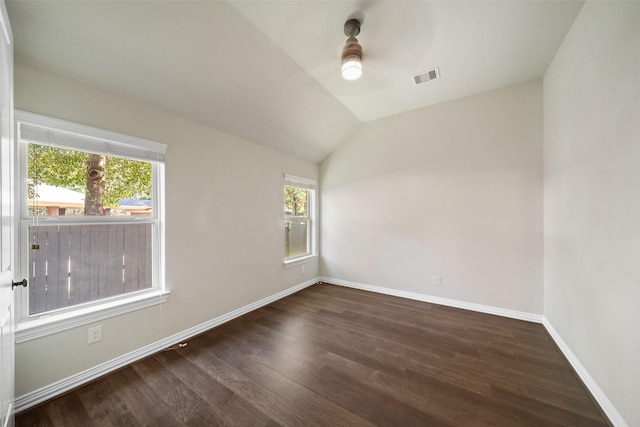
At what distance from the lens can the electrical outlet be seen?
1807 millimetres

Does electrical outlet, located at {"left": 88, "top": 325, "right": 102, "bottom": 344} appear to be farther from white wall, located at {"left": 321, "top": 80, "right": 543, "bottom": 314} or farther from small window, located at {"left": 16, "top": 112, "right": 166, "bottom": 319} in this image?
white wall, located at {"left": 321, "top": 80, "right": 543, "bottom": 314}

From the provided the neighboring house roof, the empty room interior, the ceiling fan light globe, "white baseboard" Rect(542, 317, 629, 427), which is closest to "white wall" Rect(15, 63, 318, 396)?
the empty room interior

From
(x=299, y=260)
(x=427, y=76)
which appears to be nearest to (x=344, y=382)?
(x=299, y=260)

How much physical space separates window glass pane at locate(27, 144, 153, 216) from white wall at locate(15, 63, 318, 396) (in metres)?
0.25

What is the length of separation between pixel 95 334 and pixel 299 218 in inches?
112

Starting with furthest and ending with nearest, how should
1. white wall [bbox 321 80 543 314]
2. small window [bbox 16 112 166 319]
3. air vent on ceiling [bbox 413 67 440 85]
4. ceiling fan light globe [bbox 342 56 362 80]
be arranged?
white wall [bbox 321 80 543 314]
air vent on ceiling [bbox 413 67 440 85]
ceiling fan light globe [bbox 342 56 362 80]
small window [bbox 16 112 166 319]

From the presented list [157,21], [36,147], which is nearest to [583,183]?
[157,21]

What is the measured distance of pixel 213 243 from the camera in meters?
2.66

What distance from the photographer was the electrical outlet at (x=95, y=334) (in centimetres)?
181

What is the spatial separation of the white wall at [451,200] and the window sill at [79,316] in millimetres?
2847

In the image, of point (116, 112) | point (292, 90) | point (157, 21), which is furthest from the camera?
point (292, 90)

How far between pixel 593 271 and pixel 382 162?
2591 mm

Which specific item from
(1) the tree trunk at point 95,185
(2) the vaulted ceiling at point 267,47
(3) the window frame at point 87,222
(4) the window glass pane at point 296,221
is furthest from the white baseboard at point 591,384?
(1) the tree trunk at point 95,185

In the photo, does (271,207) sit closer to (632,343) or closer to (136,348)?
(136,348)
